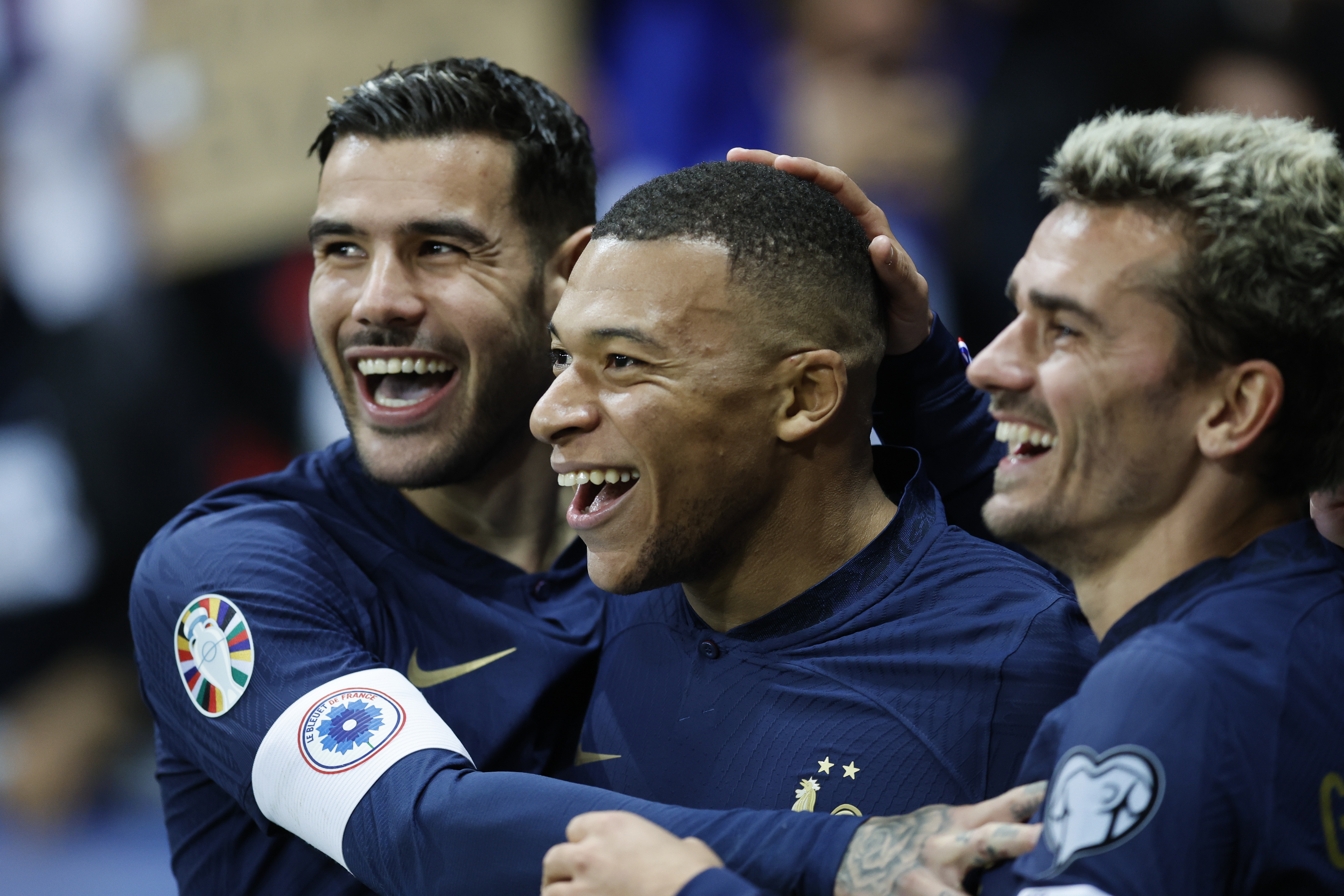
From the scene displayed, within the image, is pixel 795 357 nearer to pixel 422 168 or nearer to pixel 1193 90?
pixel 422 168

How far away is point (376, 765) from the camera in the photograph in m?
2.13

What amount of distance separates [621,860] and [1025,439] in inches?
31.5

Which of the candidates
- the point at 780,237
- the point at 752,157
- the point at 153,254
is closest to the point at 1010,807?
the point at 780,237

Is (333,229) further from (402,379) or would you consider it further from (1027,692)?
(1027,692)

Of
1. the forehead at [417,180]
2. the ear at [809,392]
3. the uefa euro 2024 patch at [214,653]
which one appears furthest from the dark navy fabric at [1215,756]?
the forehead at [417,180]

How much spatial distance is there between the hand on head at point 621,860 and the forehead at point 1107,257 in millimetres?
893

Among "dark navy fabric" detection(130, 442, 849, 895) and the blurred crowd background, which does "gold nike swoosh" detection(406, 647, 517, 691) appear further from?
the blurred crowd background

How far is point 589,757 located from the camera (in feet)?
7.98

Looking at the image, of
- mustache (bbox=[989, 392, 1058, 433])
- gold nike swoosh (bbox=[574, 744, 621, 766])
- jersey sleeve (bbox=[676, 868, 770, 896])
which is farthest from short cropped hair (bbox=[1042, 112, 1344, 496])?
gold nike swoosh (bbox=[574, 744, 621, 766])

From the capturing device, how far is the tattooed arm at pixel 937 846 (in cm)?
170

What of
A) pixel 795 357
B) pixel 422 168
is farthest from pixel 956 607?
pixel 422 168

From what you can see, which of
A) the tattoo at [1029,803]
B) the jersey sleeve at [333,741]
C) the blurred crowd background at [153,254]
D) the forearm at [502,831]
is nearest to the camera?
the tattoo at [1029,803]

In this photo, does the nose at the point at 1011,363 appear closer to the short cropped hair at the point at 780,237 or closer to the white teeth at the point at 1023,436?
the white teeth at the point at 1023,436

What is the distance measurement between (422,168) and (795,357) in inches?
38.6
